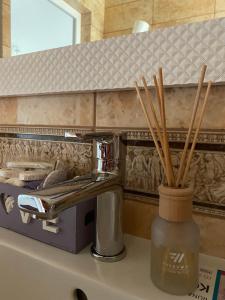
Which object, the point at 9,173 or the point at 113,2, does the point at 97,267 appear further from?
the point at 113,2

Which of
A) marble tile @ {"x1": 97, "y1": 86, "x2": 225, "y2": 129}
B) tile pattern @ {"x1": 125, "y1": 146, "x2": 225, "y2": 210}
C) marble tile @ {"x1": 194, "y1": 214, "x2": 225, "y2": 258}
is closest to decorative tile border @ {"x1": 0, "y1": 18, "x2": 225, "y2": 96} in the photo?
marble tile @ {"x1": 97, "y1": 86, "x2": 225, "y2": 129}

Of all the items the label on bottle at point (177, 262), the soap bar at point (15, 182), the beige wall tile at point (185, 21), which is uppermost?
the beige wall tile at point (185, 21)

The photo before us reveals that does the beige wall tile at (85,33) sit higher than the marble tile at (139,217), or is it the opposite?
the beige wall tile at (85,33)

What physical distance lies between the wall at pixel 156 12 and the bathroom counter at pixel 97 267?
453 millimetres

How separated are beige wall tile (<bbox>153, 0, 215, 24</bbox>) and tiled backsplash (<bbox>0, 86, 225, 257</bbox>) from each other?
0.58ft

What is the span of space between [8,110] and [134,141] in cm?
39

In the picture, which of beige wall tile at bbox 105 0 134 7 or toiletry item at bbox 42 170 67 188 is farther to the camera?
beige wall tile at bbox 105 0 134 7

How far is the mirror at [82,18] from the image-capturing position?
487 millimetres

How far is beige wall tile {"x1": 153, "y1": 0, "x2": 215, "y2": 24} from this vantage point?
0.46 metres

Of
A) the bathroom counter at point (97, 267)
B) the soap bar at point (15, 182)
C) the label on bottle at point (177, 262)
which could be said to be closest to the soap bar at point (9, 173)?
the soap bar at point (15, 182)

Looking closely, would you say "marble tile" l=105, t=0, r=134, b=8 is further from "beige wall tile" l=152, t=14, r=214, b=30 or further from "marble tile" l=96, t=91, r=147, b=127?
"marble tile" l=96, t=91, r=147, b=127

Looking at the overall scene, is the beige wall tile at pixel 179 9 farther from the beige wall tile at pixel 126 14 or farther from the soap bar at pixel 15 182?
the soap bar at pixel 15 182

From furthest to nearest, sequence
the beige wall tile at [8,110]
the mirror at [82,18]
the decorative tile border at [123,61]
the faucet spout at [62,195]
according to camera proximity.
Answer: the beige wall tile at [8,110] → the mirror at [82,18] → the decorative tile border at [123,61] → the faucet spout at [62,195]

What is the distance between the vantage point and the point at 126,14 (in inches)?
21.8
